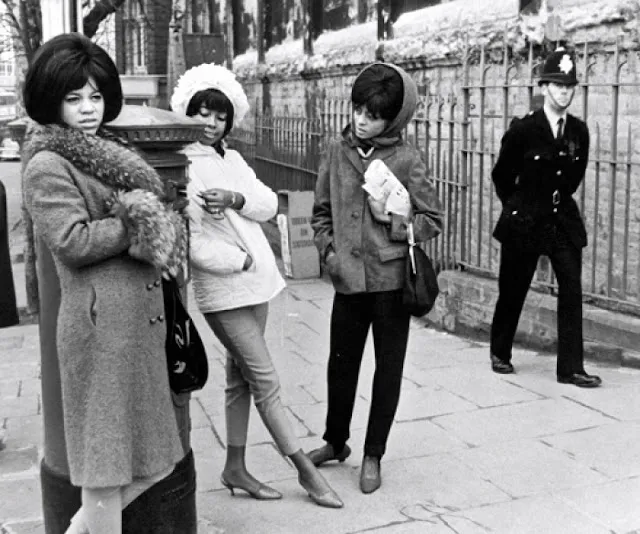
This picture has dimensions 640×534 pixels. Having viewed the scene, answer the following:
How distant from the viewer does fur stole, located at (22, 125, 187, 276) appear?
303cm

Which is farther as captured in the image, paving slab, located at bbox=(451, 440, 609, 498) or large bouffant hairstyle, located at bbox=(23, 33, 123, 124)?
paving slab, located at bbox=(451, 440, 609, 498)

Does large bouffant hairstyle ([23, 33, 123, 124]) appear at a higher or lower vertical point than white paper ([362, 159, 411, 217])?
higher

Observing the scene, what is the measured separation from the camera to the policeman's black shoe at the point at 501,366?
631cm

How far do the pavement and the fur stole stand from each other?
1383 mm

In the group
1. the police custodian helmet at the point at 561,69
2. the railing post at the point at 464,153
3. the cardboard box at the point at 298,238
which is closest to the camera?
the police custodian helmet at the point at 561,69

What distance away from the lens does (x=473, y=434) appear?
5.07 meters

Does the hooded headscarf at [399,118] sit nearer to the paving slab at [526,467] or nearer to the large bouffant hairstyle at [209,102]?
the large bouffant hairstyle at [209,102]

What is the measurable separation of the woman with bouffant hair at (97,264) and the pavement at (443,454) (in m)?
0.98

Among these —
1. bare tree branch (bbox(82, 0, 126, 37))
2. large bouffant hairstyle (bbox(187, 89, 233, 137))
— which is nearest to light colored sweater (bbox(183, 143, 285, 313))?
large bouffant hairstyle (bbox(187, 89, 233, 137))

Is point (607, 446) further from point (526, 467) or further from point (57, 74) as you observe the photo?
point (57, 74)

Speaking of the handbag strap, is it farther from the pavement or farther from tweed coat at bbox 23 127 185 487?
tweed coat at bbox 23 127 185 487

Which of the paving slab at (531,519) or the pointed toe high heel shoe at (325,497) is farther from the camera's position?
the pointed toe high heel shoe at (325,497)

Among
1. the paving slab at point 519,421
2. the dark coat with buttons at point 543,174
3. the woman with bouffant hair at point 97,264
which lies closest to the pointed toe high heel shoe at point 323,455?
the paving slab at point 519,421

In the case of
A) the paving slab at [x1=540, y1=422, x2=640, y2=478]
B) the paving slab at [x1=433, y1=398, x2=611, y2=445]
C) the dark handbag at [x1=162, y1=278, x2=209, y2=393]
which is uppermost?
the dark handbag at [x1=162, y1=278, x2=209, y2=393]
